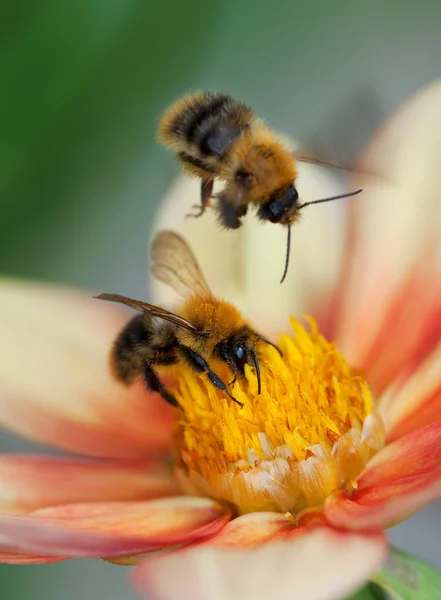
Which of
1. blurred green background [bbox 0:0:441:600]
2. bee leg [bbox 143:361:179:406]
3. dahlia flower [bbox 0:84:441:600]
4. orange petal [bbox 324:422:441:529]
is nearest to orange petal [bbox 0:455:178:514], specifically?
dahlia flower [bbox 0:84:441:600]

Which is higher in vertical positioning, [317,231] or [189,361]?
[317,231]

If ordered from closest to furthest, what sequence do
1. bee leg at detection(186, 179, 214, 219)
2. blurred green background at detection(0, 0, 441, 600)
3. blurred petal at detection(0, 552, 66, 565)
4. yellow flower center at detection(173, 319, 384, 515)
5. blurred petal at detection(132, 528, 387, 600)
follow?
blurred petal at detection(132, 528, 387, 600) → blurred petal at detection(0, 552, 66, 565) → yellow flower center at detection(173, 319, 384, 515) → bee leg at detection(186, 179, 214, 219) → blurred green background at detection(0, 0, 441, 600)

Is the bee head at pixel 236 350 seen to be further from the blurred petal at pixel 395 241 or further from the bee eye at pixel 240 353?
the blurred petal at pixel 395 241

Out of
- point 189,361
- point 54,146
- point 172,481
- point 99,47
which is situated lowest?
point 172,481

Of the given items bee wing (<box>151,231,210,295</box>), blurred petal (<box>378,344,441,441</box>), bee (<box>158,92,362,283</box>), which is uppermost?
bee (<box>158,92,362,283</box>)

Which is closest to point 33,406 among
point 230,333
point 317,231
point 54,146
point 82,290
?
point 82,290

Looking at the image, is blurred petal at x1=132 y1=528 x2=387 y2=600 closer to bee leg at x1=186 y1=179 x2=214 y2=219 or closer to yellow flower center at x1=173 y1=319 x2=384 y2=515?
yellow flower center at x1=173 y1=319 x2=384 y2=515

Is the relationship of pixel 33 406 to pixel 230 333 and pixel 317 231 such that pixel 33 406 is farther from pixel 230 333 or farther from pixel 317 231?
pixel 317 231
